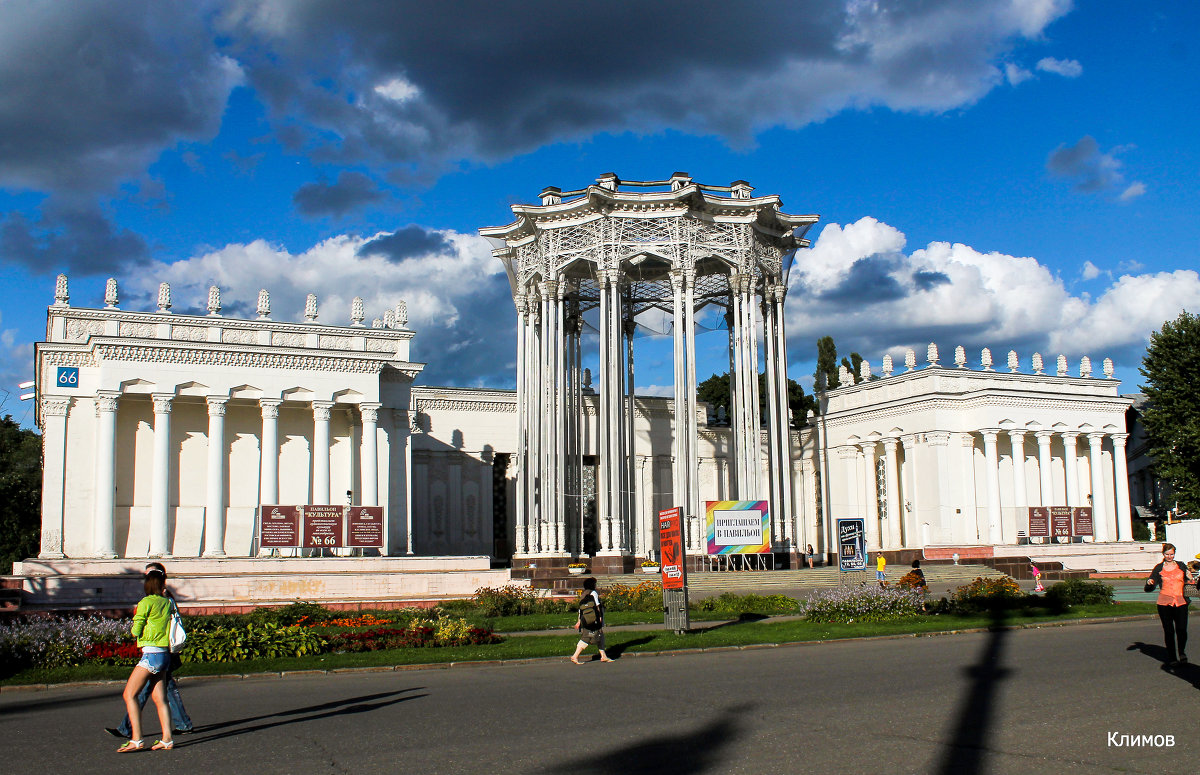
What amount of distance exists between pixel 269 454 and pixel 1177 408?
45736 millimetres

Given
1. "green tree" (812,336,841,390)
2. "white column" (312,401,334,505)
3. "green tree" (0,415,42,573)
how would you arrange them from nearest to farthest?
"white column" (312,401,334,505), "green tree" (0,415,42,573), "green tree" (812,336,841,390)

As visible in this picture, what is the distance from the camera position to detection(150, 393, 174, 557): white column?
1572 inches

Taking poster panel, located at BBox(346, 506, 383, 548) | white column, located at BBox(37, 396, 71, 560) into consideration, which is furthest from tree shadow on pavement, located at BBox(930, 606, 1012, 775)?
white column, located at BBox(37, 396, 71, 560)

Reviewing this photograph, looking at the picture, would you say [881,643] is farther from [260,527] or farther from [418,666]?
[260,527]

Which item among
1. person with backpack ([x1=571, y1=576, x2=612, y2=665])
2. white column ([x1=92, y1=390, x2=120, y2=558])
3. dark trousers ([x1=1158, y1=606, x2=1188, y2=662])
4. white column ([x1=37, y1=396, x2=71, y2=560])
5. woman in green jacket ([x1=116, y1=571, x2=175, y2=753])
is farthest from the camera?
white column ([x1=37, y1=396, x2=71, y2=560])

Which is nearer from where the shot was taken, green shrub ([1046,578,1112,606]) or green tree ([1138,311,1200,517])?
green shrub ([1046,578,1112,606])

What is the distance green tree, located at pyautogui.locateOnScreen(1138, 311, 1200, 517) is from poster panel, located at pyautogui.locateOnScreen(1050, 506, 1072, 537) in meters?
5.66

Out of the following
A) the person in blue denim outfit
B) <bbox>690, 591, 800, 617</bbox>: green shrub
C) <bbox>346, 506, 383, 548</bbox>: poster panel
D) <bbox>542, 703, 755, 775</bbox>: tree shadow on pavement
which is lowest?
<bbox>690, 591, 800, 617</bbox>: green shrub

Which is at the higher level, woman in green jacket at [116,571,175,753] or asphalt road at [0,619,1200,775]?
woman in green jacket at [116,571,175,753]

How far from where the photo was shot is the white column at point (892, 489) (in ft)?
186

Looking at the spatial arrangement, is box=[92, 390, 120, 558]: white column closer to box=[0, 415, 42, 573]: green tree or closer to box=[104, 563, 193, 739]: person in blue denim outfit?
box=[0, 415, 42, 573]: green tree

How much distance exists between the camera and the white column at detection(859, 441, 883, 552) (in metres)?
57.7

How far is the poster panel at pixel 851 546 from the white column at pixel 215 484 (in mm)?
23784

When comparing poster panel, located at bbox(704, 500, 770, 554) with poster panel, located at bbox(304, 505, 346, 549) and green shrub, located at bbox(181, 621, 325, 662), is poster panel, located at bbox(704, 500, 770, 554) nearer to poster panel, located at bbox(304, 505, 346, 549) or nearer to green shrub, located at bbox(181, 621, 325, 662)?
poster panel, located at bbox(304, 505, 346, 549)
